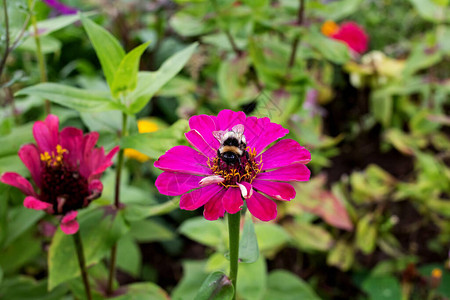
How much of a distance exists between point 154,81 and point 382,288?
0.73 m

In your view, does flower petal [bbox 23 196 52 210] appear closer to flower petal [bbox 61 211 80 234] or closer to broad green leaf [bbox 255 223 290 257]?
flower petal [bbox 61 211 80 234]

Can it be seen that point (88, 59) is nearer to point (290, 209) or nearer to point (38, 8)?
point (38, 8)

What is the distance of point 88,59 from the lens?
145cm

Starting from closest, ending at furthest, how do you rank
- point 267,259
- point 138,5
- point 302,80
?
point 302,80 < point 267,259 < point 138,5

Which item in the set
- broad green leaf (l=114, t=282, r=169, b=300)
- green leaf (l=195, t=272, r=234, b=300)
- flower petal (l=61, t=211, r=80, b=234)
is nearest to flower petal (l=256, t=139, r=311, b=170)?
green leaf (l=195, t=272, r=234, b=300)

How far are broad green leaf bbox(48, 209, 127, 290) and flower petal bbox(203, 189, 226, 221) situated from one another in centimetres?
25

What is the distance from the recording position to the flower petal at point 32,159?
0.50m

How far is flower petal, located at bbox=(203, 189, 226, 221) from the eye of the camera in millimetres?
364

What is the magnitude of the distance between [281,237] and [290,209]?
151 millimetres

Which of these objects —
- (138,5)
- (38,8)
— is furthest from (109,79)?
(138,5)

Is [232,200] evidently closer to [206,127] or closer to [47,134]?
[206,127]

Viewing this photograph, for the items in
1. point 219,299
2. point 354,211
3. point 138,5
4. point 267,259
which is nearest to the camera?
point 219,299

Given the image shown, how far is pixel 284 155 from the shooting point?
1.33 feet

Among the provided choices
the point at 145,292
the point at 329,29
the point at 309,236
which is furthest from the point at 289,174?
the point at 329,29
